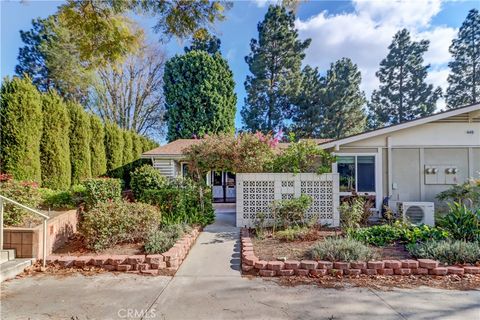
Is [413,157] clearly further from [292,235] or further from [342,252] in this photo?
[342,252]

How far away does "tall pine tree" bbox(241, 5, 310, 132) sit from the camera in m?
24.5

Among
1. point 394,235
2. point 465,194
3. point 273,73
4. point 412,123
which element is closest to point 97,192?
point 394,235

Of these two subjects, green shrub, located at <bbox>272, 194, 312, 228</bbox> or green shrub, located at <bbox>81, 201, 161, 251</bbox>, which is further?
green shrub, located at <bbox>272, 194, 312, 228</bbox>

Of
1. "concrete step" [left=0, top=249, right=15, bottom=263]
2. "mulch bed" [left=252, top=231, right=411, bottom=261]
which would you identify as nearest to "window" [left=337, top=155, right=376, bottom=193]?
"mulch bed" [left=252, top=231, right=411, bottom=261]

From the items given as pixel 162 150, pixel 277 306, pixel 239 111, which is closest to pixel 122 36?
pixel 277 306

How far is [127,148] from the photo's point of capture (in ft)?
51.8

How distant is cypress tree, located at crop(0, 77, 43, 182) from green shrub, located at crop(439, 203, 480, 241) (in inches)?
429

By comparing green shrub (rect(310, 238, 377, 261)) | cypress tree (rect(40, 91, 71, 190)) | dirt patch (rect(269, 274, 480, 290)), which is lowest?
dirt patch (rect(269, 274, 480, 290))

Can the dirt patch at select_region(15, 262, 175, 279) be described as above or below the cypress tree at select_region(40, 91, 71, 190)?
below

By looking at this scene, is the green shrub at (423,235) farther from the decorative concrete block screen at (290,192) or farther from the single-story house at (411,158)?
the single-story house at (411,158)

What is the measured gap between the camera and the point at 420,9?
557cm

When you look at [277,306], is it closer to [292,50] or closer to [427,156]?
[427,156]

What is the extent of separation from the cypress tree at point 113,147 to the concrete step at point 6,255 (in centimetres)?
947

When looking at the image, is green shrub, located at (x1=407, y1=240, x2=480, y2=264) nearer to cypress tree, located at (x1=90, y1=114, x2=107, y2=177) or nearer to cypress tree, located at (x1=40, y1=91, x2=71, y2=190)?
cypress tree, located at (x1=40, y1=91, x2=71, y2=190)
